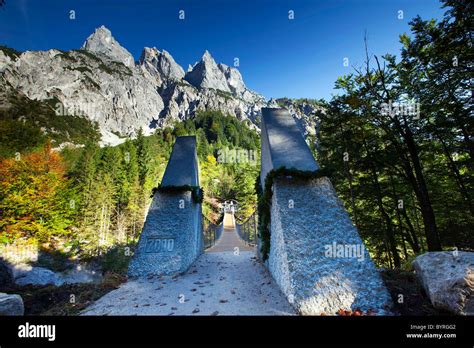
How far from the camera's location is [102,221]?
18.5 m

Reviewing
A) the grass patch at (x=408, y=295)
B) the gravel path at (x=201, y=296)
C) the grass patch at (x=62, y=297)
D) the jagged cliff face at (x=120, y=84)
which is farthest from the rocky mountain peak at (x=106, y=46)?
the grass patch at (x=408, y=295)

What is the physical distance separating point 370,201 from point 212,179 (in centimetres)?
2866

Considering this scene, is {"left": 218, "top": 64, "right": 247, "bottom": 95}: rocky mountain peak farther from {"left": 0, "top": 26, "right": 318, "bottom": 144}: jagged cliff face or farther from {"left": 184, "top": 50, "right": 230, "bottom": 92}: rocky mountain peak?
{"left": 184, "top": 50, "right": 230, "bottom": 92}: rocky mountain peak

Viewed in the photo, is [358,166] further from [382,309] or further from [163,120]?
[163,120]

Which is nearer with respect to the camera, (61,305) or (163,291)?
(61,305)

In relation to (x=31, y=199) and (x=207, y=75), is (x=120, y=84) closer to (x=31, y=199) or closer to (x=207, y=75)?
(x=207, y=75)

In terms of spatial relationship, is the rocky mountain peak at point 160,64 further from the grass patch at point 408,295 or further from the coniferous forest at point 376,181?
the grass patch at point 408,295

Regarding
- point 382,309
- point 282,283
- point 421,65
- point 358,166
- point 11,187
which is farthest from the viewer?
point 11,187

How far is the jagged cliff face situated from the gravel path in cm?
6740

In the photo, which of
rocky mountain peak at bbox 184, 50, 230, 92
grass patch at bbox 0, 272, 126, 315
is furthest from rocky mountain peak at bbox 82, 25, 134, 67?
grass patch at bbox 0, 272, 126, 315

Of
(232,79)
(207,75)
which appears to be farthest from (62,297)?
(232,79)

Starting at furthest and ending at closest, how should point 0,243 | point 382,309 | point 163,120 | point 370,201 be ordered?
point 163,120 < point 0,243 < point 370,201 < point 382,309

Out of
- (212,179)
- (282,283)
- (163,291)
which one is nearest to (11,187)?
(163,291)

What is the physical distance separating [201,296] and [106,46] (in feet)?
449
